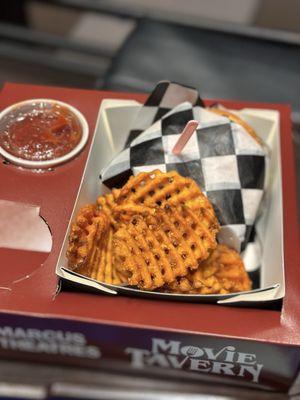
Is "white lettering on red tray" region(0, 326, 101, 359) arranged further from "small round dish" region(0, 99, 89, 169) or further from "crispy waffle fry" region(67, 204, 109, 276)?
"small round dish" region(0, 99, 89, 169)

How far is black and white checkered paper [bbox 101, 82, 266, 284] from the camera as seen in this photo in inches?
37.4

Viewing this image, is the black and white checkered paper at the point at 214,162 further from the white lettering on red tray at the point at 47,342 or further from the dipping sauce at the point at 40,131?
the white lettering on red tray at the point at 47,342

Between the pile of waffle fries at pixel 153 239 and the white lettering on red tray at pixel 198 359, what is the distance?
9 cm

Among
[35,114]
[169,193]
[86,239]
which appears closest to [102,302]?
[86,239]

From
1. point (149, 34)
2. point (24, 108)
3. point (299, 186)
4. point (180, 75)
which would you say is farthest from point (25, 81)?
point (24, 108)

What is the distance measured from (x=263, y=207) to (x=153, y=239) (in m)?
0.33

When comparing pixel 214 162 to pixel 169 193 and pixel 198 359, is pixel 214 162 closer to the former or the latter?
pixel 169 193

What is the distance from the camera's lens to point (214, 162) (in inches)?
37.8

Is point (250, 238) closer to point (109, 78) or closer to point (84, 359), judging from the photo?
point (84, 359)

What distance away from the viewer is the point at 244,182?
0.97 m

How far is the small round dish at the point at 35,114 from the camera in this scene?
3.23 ft

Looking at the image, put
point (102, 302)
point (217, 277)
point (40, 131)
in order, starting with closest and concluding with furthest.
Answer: point (102, 302), point (217, 277), point (40, 131)

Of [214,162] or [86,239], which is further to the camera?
[214,162]

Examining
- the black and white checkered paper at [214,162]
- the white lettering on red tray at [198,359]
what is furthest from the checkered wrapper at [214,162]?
the white lettering on red tray at [198,359]
